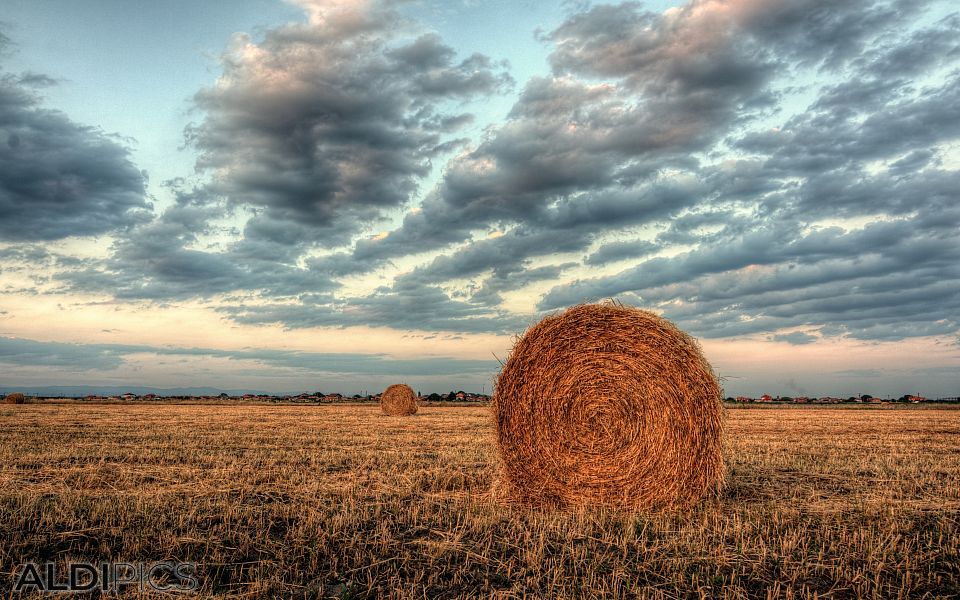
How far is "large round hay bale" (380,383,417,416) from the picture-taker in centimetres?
3023

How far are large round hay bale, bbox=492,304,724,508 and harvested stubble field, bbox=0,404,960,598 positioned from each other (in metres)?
0.53

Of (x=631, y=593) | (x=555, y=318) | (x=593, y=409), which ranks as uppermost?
(x=555, y=318)

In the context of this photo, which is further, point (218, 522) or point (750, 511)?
point (750, 511)

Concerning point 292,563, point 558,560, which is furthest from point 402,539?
point 558,560

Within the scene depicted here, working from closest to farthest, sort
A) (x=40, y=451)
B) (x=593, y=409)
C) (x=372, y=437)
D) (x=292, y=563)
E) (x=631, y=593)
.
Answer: (x=631, y=593)
(x=292, y=563)
(x=593, y=409)
(x=40, y=451)
(x=372, y=437)

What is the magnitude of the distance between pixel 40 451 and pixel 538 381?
35.2ft

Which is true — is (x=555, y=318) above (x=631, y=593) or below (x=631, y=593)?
above

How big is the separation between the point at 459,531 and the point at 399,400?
24555 mm

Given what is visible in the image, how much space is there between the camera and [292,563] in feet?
17.8

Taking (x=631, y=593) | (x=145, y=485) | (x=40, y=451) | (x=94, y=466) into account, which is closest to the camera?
(x=631, y=593)

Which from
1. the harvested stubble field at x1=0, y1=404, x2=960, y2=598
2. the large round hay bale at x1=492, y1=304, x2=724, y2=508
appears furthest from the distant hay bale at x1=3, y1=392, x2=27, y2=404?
the large round hay bale at x1=492, y1=304, x2=724, y2=508

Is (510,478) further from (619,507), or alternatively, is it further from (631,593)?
(631,593)

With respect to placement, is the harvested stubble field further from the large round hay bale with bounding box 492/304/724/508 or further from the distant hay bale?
the distant hay bale

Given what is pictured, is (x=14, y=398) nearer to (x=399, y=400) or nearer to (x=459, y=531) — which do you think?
(x=399, y=400)
